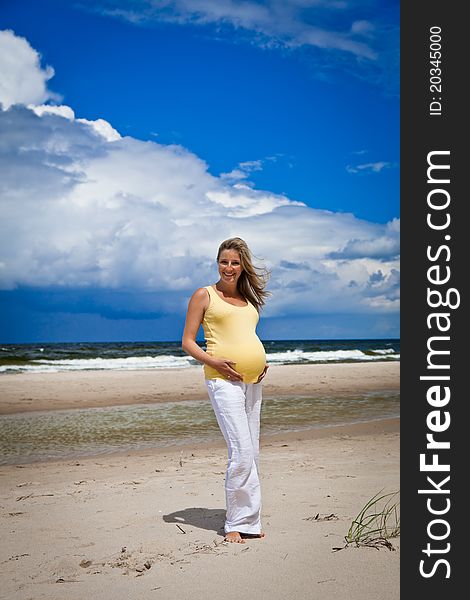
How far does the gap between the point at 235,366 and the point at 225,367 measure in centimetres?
10

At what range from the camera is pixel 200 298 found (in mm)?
4781

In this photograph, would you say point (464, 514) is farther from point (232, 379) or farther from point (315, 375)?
point (315, 375)

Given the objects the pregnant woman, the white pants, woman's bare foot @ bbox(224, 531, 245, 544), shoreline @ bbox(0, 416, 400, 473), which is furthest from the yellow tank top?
shoreline @ bbox(0, 416, 400, 473)

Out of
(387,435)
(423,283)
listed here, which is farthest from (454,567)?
(387,435)

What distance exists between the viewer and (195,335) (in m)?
4.86

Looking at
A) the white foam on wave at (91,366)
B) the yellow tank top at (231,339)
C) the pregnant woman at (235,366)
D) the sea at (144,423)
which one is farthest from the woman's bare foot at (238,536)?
the white foam on wave at (91,366)

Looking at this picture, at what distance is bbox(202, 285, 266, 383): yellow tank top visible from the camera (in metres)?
4.73

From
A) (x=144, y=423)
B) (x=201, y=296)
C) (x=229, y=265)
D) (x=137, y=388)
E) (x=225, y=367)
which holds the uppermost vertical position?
(x=229, y=265)

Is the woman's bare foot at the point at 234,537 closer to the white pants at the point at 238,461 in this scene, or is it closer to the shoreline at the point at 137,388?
the white pants at the point at 238,461

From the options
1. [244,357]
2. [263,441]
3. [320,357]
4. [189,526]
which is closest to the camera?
[244,357]

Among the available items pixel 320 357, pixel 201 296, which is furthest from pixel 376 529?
pixel 320 357

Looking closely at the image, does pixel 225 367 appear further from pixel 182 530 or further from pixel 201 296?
pixel 182 530

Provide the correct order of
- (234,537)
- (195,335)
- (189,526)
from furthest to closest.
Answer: (189,526) < (195,335) < (234,537)

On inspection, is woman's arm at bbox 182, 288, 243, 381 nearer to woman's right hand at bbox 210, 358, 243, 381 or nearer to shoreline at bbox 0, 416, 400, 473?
woman's right hand at bbox 210, 358, 243, 381
